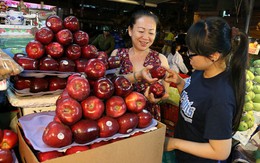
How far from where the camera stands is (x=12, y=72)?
3.52ft

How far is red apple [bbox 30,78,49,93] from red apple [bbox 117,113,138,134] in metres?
0.59

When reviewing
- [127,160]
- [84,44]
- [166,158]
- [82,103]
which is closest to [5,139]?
[82,103]

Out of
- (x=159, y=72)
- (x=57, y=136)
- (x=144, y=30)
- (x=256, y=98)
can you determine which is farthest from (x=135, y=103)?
(x=256, y=98)

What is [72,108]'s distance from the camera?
87 centimetres

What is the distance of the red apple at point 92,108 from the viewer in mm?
906

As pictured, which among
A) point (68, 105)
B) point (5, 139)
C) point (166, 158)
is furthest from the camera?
point (166, 158)

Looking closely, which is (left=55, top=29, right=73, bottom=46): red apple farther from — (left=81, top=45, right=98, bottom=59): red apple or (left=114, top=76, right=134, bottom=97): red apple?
(left=114, top=76, right=134, bottom=97): red apple

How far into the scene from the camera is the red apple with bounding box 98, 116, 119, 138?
908mm

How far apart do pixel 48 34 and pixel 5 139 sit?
2.15ft

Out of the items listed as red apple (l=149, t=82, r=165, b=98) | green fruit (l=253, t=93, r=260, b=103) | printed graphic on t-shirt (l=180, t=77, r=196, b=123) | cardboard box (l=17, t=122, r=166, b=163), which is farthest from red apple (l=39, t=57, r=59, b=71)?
green fruit (l=253, t=93, r=260, b=103)

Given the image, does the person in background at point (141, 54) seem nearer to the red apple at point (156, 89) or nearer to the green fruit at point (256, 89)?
the red apple at point (156, 89)

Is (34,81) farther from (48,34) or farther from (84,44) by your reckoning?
(84,44)

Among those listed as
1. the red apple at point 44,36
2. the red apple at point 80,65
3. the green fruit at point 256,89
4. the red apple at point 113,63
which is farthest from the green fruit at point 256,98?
the red apple at point 44,36

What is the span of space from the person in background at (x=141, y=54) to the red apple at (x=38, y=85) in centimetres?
62
